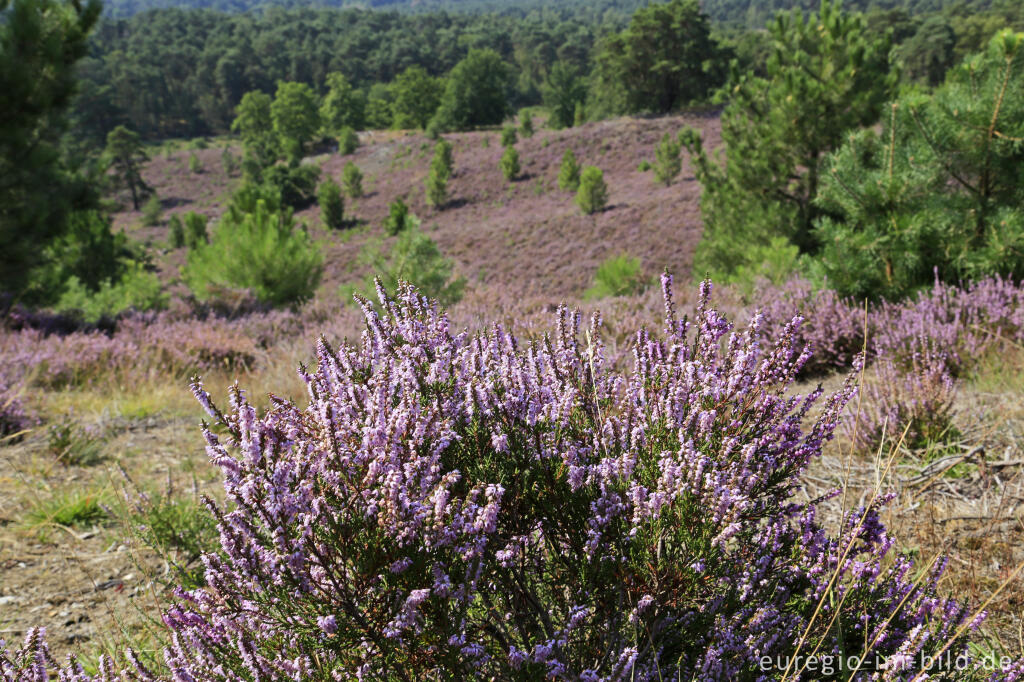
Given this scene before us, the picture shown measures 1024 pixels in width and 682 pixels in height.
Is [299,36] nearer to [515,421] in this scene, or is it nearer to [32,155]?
[32,155]

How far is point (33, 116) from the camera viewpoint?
23.7ft

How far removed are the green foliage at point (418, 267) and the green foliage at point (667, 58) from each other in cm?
4255

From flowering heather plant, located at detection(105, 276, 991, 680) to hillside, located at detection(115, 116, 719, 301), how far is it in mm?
9823

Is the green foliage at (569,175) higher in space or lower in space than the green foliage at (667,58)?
lower

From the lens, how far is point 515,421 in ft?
5.29

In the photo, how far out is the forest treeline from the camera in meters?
48.6

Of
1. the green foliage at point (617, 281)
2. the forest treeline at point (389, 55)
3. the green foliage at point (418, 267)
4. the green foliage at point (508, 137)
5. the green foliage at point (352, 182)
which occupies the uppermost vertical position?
the forest treeline at point (389, 55)

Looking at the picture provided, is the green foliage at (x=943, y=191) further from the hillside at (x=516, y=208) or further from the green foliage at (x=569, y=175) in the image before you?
the green foliage at (x=569, y=175)

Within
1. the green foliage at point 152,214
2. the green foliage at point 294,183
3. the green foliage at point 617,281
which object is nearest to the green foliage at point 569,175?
the green foliage at point 294,183

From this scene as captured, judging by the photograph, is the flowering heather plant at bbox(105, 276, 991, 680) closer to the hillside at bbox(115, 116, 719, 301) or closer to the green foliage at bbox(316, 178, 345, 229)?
the hillside at bbox(115, 116, 719, 301)

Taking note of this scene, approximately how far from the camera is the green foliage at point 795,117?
8102 millimetres

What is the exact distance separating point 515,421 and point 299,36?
147 metres

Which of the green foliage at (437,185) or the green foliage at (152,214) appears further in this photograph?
the green foliage at (152,214)

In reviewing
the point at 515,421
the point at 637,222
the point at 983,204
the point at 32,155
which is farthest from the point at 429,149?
the point at 515,421
